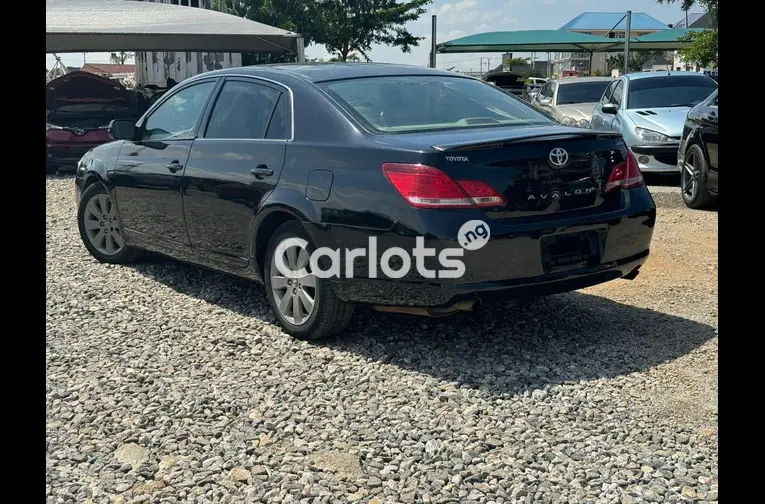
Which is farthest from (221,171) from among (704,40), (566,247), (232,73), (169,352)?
(704,40)

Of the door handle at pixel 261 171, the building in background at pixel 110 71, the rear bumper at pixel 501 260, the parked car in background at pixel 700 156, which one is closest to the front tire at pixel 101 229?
the door handle at pixel 261 171

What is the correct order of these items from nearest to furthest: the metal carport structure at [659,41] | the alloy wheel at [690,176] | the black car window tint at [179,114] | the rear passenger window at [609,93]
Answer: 1. the black car window tint at [179,114]
2. the alloy wheel at [690,176]
3. the rear passenger window at [609,93]
4. the metal carport structure at [659,41]

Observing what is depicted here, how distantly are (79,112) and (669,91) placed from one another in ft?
30.5

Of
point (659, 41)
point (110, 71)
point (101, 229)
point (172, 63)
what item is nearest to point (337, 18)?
point (172, 63)

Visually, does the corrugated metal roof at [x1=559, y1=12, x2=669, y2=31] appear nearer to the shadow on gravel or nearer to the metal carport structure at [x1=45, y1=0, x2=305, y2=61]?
the metal carport structure at [x1=45, y1=0, x2=305, y2=61]

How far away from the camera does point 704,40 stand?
886 inches

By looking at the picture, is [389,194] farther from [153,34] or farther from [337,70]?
[153,34]

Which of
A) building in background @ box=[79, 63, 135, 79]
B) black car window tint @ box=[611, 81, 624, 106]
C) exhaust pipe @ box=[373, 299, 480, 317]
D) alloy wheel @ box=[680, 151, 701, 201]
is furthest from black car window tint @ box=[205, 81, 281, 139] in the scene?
building in background @ box=[79, 63, 135, 79]

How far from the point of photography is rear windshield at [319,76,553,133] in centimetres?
478

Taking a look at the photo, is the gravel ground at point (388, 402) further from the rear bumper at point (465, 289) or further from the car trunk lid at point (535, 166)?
the car trunk lid at point (535, 166)

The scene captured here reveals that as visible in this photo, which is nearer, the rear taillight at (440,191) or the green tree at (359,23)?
the rear taillight at (440,191)

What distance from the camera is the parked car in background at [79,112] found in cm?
1387

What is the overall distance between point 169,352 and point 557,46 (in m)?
31.9

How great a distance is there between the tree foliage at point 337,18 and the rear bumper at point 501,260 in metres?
26.2
